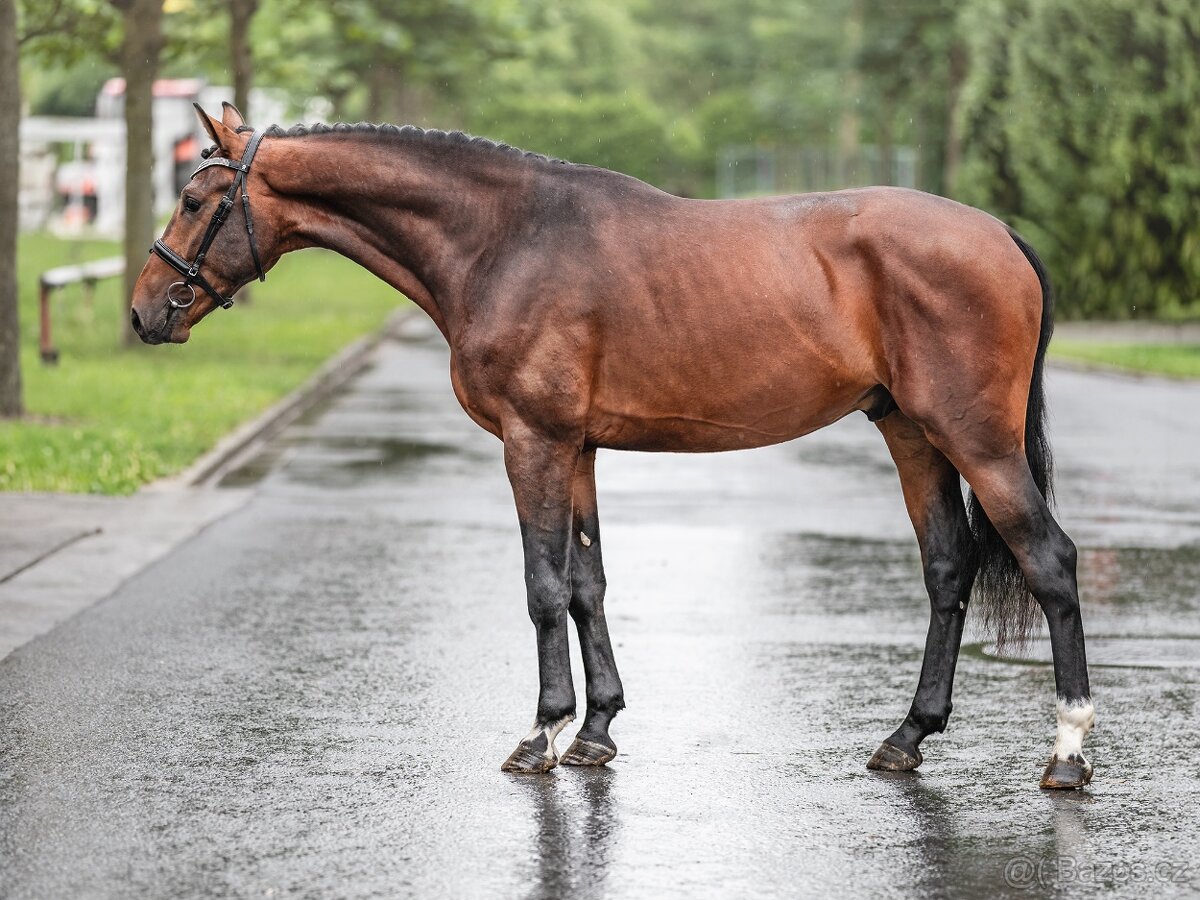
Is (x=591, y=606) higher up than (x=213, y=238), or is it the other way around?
(x=213, y=238)

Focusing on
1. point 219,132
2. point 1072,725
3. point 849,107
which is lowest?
point 1072,725

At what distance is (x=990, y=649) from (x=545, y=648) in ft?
9.54

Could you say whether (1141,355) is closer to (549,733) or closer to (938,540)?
(938,540)

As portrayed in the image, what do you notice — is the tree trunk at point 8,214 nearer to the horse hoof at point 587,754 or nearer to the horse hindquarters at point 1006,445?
the horse hoof at point 587,754

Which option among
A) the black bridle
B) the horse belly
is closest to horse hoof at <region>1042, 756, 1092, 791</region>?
the horse belly

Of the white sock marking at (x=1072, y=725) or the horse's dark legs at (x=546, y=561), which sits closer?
the white sock marking at (x=1072, y=725)

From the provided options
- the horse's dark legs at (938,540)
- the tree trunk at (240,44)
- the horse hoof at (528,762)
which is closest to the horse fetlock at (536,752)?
the horse hoof at (528,762)

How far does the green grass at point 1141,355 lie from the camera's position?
84.4 ft

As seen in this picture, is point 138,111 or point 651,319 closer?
point 651,319

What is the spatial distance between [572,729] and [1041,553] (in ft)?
5.98

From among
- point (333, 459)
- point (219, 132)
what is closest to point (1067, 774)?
point (219, 132)

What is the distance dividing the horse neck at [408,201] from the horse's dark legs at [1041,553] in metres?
1.73

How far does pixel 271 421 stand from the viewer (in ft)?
60.0

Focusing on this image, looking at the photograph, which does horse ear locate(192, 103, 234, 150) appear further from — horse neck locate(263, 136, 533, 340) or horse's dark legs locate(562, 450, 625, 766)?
horse's dark legs locate(562, 450, 625, 766)
